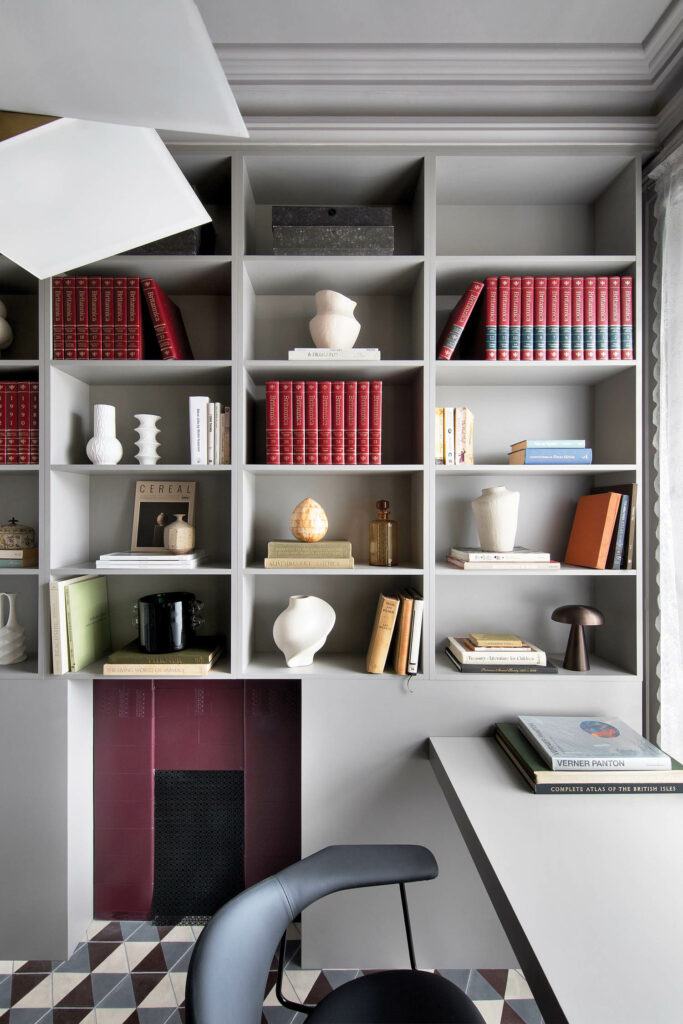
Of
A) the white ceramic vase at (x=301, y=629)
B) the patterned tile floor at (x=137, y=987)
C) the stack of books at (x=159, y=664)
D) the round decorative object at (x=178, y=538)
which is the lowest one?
the patterned tile floor at (x=137, y=987)

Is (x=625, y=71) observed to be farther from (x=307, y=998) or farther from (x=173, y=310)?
(x=307, y=998)

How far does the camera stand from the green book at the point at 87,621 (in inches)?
69.9

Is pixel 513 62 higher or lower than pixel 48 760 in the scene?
higher

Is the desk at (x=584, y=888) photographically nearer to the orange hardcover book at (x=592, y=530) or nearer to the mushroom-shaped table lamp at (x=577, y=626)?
the mushroom-shaped table lamp at (x=577, y=626)

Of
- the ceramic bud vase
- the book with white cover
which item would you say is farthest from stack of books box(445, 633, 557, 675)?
the ceramic bud vase

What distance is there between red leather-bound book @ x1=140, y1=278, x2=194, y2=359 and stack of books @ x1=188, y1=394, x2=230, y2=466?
20cm

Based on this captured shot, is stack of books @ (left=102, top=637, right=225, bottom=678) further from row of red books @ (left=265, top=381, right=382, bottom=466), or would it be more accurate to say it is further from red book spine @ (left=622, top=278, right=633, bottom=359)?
red book spine @ (left=622, top=278, right=633, bottom=359)

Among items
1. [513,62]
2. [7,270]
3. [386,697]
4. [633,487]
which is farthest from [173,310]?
[633,487]

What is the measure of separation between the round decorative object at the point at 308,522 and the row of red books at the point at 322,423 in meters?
0.15

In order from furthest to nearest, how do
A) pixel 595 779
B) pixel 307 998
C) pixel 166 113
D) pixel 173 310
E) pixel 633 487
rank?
pixel 173 310, pixel 633 487, pixel 307 998, pixel 595 779, pixel 166 113

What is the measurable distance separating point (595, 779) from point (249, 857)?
1262 mm

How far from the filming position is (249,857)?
6.50 feet

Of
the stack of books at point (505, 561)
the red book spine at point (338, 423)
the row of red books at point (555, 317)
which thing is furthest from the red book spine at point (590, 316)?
the red book spine at point (338, 423)

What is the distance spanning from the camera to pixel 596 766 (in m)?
1.44
